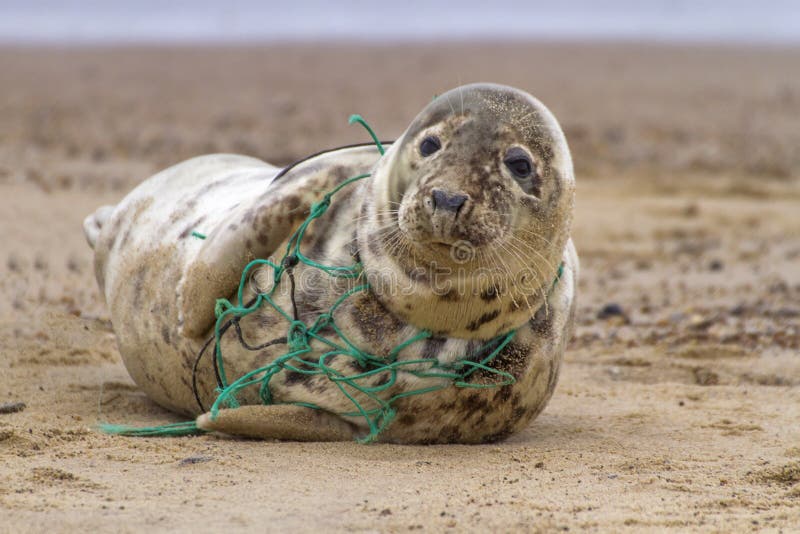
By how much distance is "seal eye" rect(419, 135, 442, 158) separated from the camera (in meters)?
3.18

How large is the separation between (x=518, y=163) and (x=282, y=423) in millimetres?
1059

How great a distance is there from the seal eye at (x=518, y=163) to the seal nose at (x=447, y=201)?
216 millimetres

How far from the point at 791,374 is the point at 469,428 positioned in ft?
6.69

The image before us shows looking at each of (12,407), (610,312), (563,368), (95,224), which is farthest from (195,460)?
(610,312)

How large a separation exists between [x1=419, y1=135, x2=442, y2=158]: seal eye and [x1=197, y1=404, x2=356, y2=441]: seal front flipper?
869mm

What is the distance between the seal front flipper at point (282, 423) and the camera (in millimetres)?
3490

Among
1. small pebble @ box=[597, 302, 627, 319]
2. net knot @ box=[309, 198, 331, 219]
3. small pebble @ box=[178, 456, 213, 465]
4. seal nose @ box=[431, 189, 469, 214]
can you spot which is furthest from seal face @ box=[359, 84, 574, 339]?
small pebble @ box=[597, 302, 627, 319]

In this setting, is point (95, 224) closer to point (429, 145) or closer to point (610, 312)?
point (429, 145)

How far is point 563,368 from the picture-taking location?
5.15m

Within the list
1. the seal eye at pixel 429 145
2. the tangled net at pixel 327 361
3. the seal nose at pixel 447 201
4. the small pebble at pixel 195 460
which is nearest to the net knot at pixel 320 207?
the tangled net at pixel 327 361

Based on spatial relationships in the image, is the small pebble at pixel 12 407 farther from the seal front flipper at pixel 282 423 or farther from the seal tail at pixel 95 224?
the seal tail at pixel 95 224

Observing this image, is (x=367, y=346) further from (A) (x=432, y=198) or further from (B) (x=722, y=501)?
(B) (x=722, y=501)

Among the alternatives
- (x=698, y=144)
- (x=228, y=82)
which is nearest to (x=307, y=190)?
(x=698, y=144)

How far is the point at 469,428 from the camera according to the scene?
358cm
